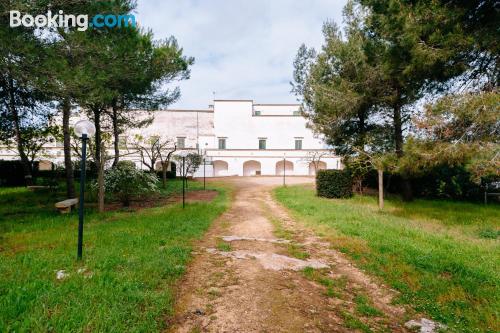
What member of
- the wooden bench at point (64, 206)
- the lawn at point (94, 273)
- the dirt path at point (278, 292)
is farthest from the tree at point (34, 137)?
the dirt path at point (278, 292)

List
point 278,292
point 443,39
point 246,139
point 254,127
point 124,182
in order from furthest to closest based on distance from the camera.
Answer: point 254,127 < point 246,139 < point 124,182 < point 443,39 < point 278,292

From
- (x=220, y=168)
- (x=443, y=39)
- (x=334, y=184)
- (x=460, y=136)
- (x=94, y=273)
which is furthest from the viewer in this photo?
(x=220, y=168)

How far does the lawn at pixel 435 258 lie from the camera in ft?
12.8

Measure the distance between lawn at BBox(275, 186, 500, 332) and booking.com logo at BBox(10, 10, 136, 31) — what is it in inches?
356

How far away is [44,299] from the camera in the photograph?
3.46 metres

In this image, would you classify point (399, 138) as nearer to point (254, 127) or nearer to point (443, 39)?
point (443, 39)

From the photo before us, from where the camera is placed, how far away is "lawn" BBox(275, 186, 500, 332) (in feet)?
12.8

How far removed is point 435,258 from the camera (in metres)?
5.51

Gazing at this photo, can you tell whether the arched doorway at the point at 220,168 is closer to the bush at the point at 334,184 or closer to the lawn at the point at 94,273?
the bush at the point at 334,184

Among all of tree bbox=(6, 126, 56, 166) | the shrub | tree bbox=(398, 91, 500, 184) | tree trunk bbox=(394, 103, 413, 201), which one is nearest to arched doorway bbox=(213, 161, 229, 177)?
tree bbox=(6, 126, 56, 166)

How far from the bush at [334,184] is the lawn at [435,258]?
15.7 ft

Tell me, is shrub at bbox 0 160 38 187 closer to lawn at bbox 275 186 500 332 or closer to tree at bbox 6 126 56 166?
tree at bbox 6 126 56 166

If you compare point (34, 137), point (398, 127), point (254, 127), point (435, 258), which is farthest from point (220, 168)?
point (435, 258)

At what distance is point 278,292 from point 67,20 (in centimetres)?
948
